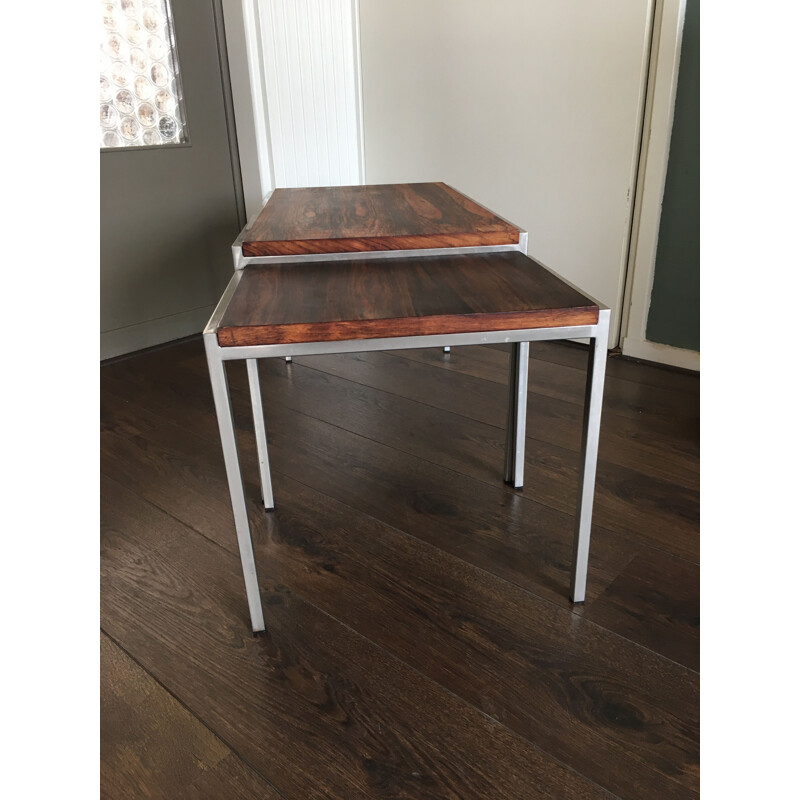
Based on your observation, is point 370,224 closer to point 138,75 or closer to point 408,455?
point 408,455

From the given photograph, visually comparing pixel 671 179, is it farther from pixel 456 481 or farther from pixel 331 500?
pixel 331 500

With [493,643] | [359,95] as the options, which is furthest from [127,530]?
[359,95]

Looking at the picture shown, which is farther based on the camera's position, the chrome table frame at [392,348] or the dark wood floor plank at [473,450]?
the dark wood floor plank at [473,450]

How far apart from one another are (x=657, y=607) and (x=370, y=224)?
86 centimetres

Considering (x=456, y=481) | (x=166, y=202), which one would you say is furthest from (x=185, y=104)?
(x=456, y=481)

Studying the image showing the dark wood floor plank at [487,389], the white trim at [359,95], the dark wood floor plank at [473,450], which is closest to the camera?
the dark wood floor plank at [473,450]

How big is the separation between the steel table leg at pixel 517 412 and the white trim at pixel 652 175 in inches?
36.7

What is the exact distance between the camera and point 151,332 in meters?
2.52

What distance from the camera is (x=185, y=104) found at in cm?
241

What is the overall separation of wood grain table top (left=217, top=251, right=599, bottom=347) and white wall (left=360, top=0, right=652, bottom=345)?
1.20 m

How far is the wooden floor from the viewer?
2.88ft

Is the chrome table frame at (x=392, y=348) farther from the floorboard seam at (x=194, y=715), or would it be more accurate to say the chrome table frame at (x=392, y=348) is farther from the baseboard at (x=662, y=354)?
the baseboard at (x=662, y=354)

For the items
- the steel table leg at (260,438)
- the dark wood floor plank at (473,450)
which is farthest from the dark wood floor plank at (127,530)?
the dark wood floor plank at (473,450)

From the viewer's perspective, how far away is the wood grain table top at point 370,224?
117 cm
